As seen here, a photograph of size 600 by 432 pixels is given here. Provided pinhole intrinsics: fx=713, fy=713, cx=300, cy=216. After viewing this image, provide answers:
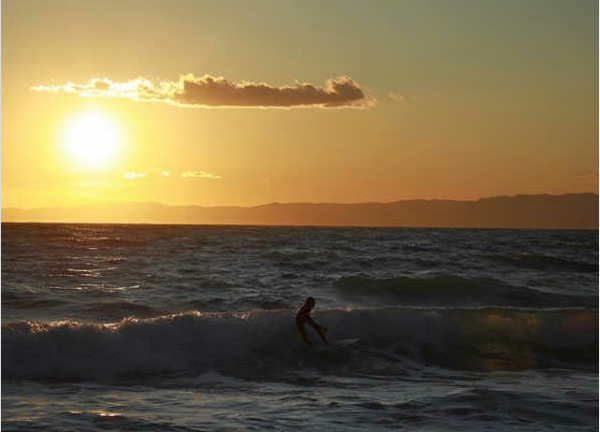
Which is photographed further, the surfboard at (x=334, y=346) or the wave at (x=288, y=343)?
the surfboard at (x=334, y=346)

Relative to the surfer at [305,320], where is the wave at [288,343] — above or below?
below

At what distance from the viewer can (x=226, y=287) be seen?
106 feet

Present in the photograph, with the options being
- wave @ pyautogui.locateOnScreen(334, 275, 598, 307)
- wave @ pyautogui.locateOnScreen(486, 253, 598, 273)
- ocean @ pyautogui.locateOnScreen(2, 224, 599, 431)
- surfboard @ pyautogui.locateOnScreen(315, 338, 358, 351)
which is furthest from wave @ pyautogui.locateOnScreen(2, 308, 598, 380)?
wave @ pyautogui.locateOnScreen(486, 253, 598, 273)

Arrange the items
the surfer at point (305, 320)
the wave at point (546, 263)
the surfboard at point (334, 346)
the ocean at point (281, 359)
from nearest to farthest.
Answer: the ocean at point (281, 359)
the surfboard at point (334, 346)
the surfer at point (305, 320)
the wave at point (546, 263)

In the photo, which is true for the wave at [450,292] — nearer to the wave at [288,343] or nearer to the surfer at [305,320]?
the wave at [288,343]

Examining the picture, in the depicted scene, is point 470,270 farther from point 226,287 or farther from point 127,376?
point 127,376

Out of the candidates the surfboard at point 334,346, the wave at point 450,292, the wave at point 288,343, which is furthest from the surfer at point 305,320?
the wave at point 450,292

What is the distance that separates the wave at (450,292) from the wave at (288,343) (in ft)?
28.4

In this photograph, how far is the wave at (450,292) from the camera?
3206cm

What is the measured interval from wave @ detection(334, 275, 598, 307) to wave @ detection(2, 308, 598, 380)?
865 centimetres

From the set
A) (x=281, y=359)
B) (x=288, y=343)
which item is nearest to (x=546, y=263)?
(x=288, y=343)

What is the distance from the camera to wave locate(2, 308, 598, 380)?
55.3 ft

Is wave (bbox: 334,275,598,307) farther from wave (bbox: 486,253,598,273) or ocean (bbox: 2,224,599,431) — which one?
wave (bbox: 486,253,598,273)

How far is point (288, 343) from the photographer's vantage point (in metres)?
19.3
